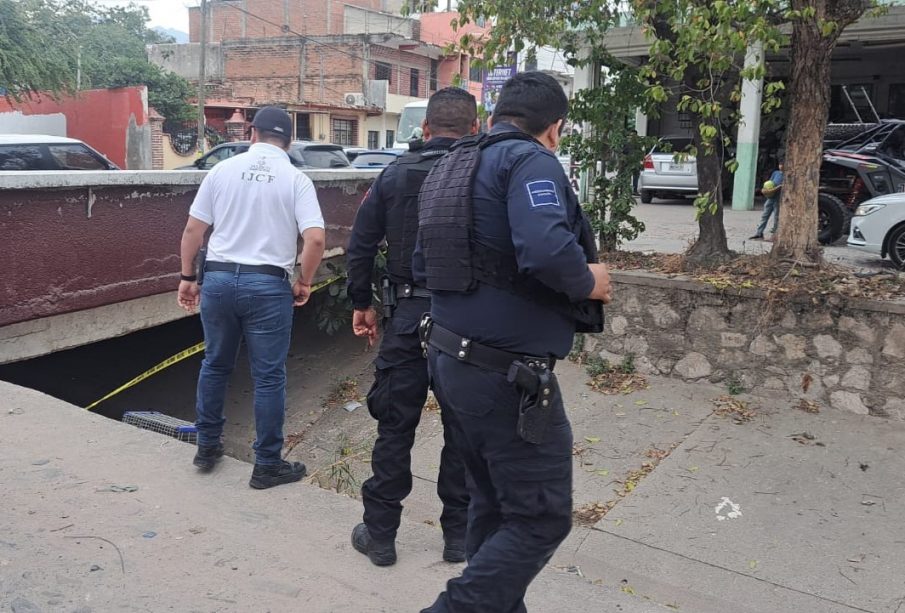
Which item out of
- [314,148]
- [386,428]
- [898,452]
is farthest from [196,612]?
[314,148]

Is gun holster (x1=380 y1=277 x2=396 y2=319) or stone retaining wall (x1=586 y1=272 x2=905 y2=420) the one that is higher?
gun holster (x1=380 y1=277 x2=396 y2=319)

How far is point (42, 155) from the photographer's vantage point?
365 inches

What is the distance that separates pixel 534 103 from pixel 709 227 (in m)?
4.21

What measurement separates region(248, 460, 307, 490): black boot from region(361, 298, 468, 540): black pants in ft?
2.74

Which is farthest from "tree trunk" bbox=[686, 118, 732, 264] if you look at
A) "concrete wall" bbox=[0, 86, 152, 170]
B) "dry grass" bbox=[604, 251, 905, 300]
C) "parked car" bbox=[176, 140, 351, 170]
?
"concrete wall" bbox=[0, 86, 152, 170]

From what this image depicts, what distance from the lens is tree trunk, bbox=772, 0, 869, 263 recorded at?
5.51 meters

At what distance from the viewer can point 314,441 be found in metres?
6.23

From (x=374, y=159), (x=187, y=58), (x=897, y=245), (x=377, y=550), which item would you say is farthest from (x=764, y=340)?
(x=187, y=58)

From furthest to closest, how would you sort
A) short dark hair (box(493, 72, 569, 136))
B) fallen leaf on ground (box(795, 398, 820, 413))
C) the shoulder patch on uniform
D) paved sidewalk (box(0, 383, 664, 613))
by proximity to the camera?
fallen leaf on ground (box(795, 398, 820, 413)), paved sidewalk (box(0, 383, 664, 613)), short dark hair (box(493, 72, 569, 136)), the shoulder patch on uniform

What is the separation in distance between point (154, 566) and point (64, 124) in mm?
27014

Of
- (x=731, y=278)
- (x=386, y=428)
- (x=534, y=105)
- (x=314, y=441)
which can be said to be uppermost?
(x=534, y=105)

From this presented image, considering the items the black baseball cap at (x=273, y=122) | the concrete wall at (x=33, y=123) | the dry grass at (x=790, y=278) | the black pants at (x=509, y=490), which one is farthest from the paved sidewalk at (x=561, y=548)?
the concrete wall at (x=33, y=123)

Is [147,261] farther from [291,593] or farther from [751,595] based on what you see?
[751,595]

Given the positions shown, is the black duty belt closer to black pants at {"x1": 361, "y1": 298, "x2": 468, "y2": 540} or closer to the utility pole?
black pants at {"x1": 361, "y1": 298, "x2": 468, "y2": 540}
